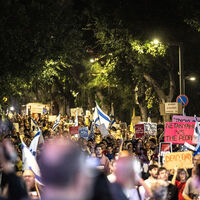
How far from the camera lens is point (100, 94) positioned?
40312 millimetres

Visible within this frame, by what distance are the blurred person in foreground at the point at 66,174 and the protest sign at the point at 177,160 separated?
689 centimetres

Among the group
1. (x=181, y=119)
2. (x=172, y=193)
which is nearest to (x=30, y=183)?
(x=172, y=193)

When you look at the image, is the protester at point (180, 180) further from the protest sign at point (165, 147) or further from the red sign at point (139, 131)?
the red sign at point (139, 131)

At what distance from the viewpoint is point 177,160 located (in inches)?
368

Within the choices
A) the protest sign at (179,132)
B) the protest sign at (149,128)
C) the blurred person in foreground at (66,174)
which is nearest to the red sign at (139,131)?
the protest sign at (149,128)

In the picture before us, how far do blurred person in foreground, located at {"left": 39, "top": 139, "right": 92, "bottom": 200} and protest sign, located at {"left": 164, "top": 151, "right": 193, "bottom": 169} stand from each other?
689 centimetres

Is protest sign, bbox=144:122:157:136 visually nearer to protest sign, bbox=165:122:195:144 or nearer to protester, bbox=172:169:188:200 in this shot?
protest sign, bbox=165:122:195:144

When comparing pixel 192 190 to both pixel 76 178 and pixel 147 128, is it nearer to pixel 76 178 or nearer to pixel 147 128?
pixel 76 178

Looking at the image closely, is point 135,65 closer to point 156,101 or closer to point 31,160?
point 156,101

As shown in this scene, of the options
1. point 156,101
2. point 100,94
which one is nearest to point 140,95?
point 156,101

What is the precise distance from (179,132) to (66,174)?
10705 mm

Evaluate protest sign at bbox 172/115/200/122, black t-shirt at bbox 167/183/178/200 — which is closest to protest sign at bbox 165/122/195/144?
protest sign at bbox 172/115/200/122

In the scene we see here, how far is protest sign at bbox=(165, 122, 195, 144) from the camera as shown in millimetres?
12688

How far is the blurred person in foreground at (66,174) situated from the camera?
2402 millimetres
